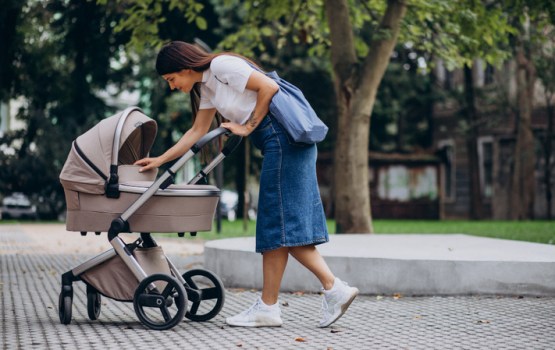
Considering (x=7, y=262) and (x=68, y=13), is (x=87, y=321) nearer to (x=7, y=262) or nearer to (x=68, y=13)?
(x=7, y=262)

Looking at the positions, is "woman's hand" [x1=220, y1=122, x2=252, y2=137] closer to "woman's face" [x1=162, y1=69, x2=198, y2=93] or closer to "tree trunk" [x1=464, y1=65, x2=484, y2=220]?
"woman's face" [x1=162, y1=69, x2=198, y2=93]

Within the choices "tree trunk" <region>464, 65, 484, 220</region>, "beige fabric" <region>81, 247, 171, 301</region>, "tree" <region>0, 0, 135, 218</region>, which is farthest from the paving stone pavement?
"tree trunk" <region>464, 65, 484, 220</region>

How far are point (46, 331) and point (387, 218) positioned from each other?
29.6 meters

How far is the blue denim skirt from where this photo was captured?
6.00 meters

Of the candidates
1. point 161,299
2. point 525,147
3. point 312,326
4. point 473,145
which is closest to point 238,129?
point 161,299

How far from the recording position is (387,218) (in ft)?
115

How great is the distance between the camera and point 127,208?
6.02 metres

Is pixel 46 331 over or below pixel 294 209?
below

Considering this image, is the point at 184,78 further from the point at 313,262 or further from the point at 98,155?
the point at 313,262

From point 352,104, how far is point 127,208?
842 cm

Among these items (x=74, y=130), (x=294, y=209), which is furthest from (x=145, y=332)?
(x=74, y=130)

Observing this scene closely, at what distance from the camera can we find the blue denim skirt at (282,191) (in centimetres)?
600

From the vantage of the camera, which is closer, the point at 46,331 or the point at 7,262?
the point at 46,331

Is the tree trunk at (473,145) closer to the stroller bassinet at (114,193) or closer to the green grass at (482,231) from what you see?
the green grass at (482,231)
